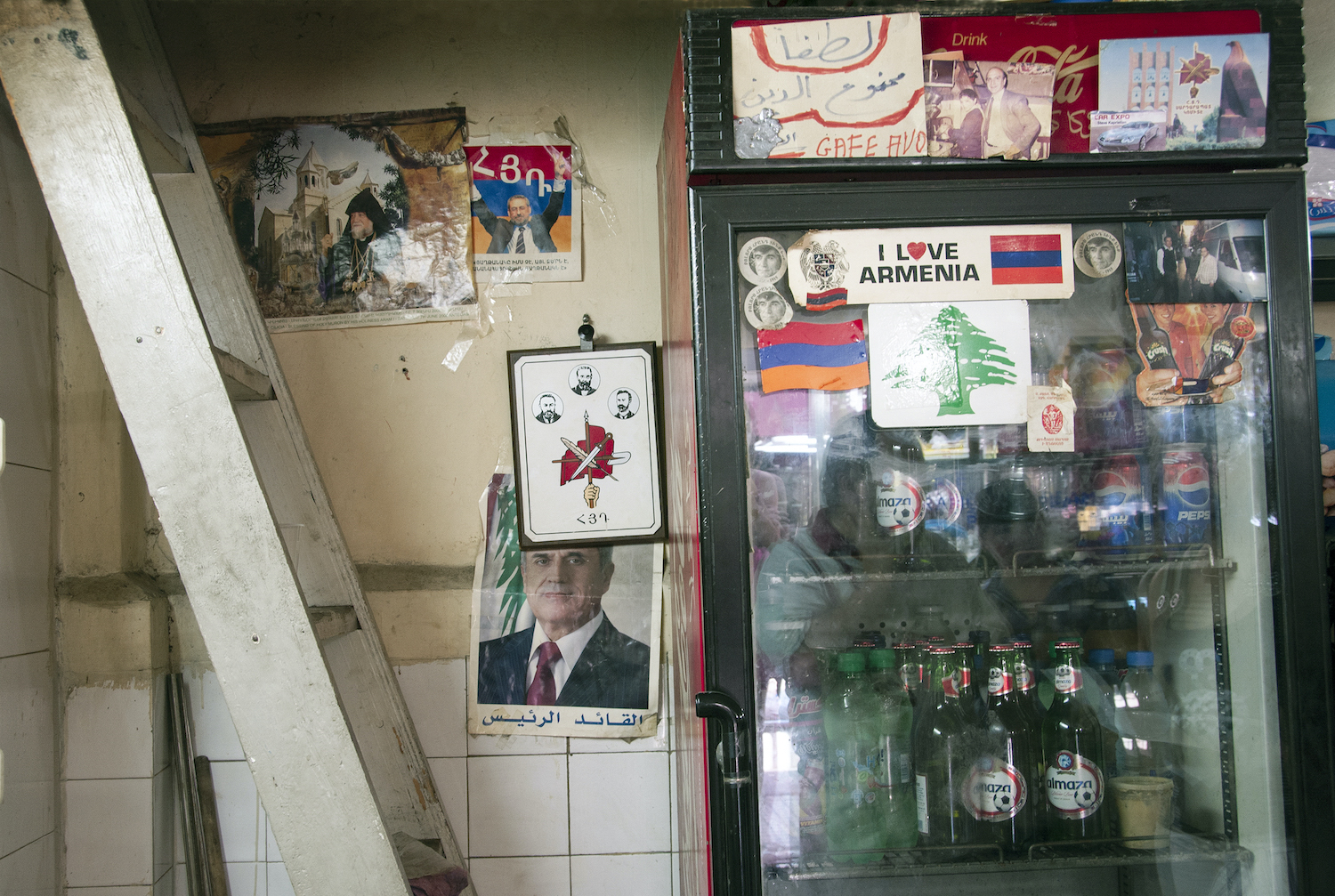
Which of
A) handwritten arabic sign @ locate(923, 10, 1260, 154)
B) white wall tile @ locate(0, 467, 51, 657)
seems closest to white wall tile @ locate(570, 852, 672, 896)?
white wall tile @ locate(0, 467, 51, 657)

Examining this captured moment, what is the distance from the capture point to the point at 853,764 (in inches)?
50.1

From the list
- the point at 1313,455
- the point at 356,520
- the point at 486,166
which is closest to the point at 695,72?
the point at 486,166

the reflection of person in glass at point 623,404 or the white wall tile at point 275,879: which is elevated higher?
the reflection of person in glass at point 623,404

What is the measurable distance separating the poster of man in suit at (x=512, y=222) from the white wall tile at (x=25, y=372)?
878mm

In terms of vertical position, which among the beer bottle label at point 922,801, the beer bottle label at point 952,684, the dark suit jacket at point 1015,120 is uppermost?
the dark suit jacket at point 1015,120

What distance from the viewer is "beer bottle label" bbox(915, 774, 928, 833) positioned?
1.25 meters

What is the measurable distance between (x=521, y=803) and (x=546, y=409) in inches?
32.7

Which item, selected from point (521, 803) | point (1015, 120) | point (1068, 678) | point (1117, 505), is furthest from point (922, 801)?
point (1015, 120)

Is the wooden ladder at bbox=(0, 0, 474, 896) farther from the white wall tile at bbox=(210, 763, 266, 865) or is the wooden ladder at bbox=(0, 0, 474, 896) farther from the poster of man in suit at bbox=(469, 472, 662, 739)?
the white wall tile at bbox=(210, 763, 266, 865)

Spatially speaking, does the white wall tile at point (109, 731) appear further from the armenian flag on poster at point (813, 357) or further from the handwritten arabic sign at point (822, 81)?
the handwritten arabic sign at point (822, 81)

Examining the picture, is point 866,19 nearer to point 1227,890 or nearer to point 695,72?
point 695,72

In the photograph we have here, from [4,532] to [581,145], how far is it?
4.44 ft

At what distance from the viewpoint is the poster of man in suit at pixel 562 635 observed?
163 centimetres

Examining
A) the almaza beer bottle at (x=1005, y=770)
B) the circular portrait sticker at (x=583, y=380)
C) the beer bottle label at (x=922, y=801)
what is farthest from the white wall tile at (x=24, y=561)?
the almaza beer bottle at (x=1005, y=770)
